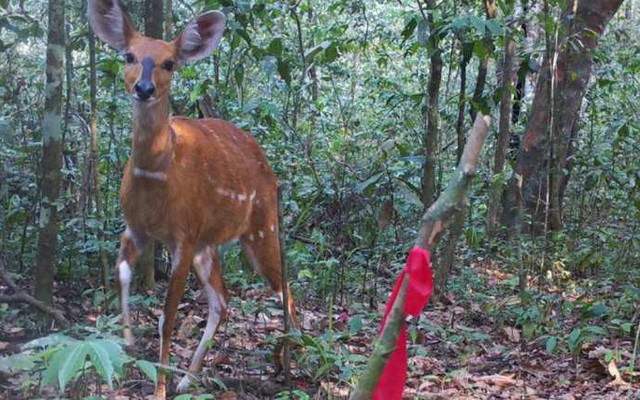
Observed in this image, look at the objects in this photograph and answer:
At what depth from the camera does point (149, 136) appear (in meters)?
4.91

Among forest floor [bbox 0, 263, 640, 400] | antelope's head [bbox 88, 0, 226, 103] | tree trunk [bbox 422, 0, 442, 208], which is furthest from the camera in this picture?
tree trunk [bbox 422, 0, 442, 208]

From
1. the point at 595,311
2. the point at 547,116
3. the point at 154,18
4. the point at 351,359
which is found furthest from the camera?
the point at 547,116

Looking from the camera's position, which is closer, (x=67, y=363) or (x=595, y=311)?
(x=67, y=363)

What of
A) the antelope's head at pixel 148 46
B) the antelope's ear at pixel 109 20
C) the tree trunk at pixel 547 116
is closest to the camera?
the antelope's head at pixel 148 46

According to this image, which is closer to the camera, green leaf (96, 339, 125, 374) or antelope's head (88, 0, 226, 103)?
green leaf (96, 339, 125, 374)

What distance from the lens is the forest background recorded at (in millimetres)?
4938

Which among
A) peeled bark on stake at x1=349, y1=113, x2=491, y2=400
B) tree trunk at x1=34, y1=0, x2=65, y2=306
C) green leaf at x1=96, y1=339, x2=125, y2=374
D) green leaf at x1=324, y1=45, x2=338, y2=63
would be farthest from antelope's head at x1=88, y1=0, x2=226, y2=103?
peeled bark on stake at x1=349, y1=113, x2=491, y2=400

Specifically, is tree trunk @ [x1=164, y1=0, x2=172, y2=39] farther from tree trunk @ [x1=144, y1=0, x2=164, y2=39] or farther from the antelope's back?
the antelope's back

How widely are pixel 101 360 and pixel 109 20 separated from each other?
10.4ft

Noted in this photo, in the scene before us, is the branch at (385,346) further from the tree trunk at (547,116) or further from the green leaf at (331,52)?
the tree trunk at (547,116)

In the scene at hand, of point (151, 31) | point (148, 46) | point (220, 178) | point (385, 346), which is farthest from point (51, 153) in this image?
point (385, 346)

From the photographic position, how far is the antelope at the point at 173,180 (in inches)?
192

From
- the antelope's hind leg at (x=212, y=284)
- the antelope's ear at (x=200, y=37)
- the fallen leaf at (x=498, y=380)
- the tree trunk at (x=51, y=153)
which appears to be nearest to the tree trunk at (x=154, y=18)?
the antelope's ear at (x=200, y=37)

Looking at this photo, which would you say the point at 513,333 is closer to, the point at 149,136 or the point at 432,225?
the point at 149,136
